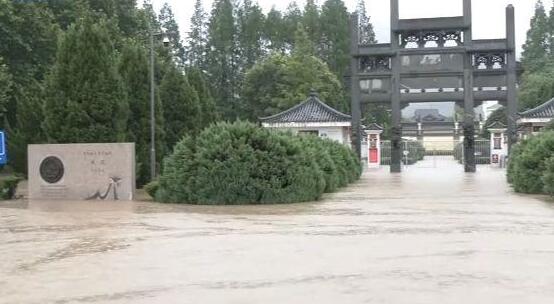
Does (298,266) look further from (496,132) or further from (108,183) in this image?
(496,132)

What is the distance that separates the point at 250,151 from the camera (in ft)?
56.1

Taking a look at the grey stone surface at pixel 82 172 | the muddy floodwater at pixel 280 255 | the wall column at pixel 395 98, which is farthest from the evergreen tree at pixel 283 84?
the muddy floodwater at pixel 280 255

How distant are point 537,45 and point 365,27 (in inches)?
824

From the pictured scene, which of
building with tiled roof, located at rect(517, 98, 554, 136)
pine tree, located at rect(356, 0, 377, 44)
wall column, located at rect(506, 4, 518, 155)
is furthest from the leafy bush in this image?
pine tree, located at rect(356, 0, 377, 44)

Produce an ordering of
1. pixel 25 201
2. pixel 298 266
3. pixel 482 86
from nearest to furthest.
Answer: pixel 298 266, pixel 25 201, pixel 482 86

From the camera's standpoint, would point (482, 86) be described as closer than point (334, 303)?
No

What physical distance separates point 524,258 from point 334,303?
3.33m

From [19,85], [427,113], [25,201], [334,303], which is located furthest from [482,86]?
[427,113]

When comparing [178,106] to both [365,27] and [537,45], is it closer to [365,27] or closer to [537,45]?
[365,27]

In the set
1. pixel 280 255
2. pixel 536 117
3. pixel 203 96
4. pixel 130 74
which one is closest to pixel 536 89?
pixel 536 117

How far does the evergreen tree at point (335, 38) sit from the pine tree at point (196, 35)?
39.0 ft

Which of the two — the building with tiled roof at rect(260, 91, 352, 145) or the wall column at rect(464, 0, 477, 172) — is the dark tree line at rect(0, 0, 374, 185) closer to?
the building with tiled roof at rect(260, 91, 352, 145)

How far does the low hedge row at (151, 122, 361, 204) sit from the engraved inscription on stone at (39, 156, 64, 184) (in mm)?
3013

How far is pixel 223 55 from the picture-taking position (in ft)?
214
